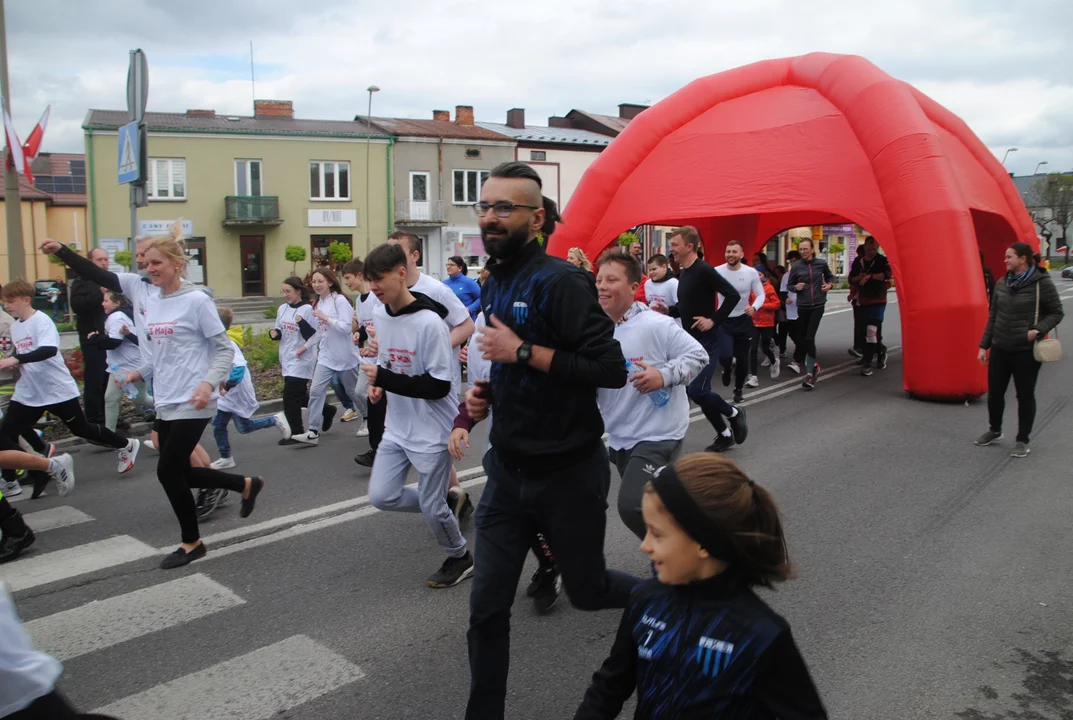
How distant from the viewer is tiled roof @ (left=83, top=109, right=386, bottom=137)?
37.3 m

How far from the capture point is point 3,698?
1.87m

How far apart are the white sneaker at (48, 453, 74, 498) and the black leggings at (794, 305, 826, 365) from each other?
28.9 ft

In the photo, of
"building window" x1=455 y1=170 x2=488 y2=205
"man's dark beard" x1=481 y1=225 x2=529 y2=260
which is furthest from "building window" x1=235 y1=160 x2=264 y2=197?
"man's dark beard" x1=481 y1=225 x2=529 y2=260

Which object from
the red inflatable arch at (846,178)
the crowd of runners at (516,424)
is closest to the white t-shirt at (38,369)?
the crowd of runners at (516,424)

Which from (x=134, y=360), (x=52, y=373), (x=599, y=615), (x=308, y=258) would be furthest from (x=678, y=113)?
(x=308, y=258)

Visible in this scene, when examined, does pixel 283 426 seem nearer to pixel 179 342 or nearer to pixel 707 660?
pixel 179 342

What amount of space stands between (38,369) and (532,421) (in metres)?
5.54

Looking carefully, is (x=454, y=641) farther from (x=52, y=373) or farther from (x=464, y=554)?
(x=52, y=373)

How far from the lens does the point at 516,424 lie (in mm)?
2904

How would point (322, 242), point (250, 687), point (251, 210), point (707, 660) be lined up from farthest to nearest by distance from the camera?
point (322, 242) < point (251, 210) < point (250, 687) < point (707, 660)

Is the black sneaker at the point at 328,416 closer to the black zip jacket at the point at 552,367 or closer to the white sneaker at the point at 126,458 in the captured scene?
the white sneaker at the point at 126,458

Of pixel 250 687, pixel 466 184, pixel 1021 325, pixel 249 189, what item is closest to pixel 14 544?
pixel 250 687

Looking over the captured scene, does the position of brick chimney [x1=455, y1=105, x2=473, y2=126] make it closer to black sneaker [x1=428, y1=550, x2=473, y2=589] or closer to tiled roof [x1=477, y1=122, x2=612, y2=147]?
tiled roof [x1=477, y1=122, x2=612, y2=147]

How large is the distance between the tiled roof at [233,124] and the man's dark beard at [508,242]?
38.5 metres
